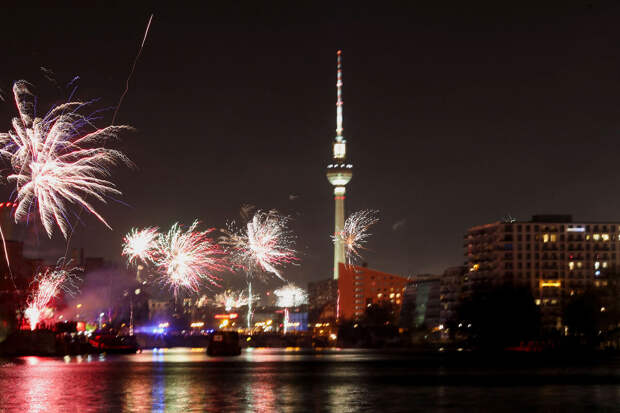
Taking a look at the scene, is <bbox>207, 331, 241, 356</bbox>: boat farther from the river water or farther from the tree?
the tree

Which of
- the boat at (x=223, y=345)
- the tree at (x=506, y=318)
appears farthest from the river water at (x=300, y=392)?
the tree at (x=506, y=318)

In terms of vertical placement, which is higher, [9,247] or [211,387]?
[9,247]

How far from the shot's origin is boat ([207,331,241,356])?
85125mm

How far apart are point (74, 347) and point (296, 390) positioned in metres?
58.3

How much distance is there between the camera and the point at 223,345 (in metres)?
85.4

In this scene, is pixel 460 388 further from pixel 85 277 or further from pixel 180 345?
pixel 85 277

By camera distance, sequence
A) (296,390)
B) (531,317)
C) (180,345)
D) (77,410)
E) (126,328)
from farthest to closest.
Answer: (126,328)
(180,345)
(531,317)
(296,390)
(77,410)

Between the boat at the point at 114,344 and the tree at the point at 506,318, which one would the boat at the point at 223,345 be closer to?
the boat at the point at 114,344

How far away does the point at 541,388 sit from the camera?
34.2 metres

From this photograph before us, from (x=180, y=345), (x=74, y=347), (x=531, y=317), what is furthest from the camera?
(x=180, y=345)

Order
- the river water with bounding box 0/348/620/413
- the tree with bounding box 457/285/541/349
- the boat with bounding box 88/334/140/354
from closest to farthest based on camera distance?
the river water with bounding box 0/348/620/413, the boat with bounding box 88/334/140/354, the tree with bounding box 457/285/541/349

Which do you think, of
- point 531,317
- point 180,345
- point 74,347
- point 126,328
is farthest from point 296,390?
point 126,328

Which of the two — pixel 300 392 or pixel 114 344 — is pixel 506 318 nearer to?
pixel 114 344

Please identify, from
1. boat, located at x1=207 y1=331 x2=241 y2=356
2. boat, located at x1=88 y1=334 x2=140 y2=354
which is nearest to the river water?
boat, located at x1=207 y1=331 x2=241 y2=356
